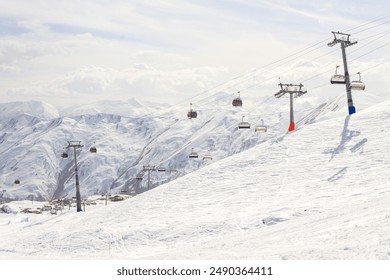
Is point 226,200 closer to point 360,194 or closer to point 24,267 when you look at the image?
point 360,194

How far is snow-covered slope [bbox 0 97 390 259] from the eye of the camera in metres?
17.4

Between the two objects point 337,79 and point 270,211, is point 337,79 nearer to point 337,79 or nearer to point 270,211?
point 337,79

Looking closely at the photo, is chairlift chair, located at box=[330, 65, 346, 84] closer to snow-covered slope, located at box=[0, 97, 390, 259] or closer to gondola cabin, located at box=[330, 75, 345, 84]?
gondola cabin, located at box=[330, 75, 345, 84]

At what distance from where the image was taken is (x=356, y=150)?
107 feet

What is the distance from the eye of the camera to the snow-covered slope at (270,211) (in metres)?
17.4

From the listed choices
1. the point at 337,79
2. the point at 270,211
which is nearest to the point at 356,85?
the point at 337,79

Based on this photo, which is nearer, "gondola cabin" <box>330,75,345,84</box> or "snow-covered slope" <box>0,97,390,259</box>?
"snow-covered slope" <box>0,97,390,259</box>

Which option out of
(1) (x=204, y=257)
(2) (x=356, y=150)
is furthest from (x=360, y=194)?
(1) (x=204, y=257)

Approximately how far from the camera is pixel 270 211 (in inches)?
1022

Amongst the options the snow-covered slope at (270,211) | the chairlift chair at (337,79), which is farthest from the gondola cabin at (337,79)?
the snow-covered slope at (270,211)

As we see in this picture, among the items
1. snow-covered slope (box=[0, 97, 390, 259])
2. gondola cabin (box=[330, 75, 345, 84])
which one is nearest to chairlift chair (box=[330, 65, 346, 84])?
gondola cabin (box=[330, 75, 345, 84])

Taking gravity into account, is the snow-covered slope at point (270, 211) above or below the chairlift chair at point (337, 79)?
below

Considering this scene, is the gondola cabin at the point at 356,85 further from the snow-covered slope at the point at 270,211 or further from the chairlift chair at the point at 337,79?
the snow-covered slope at the point at 270,211

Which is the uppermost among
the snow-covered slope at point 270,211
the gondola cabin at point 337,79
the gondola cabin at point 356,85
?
the gondola cabin at point 337,79
